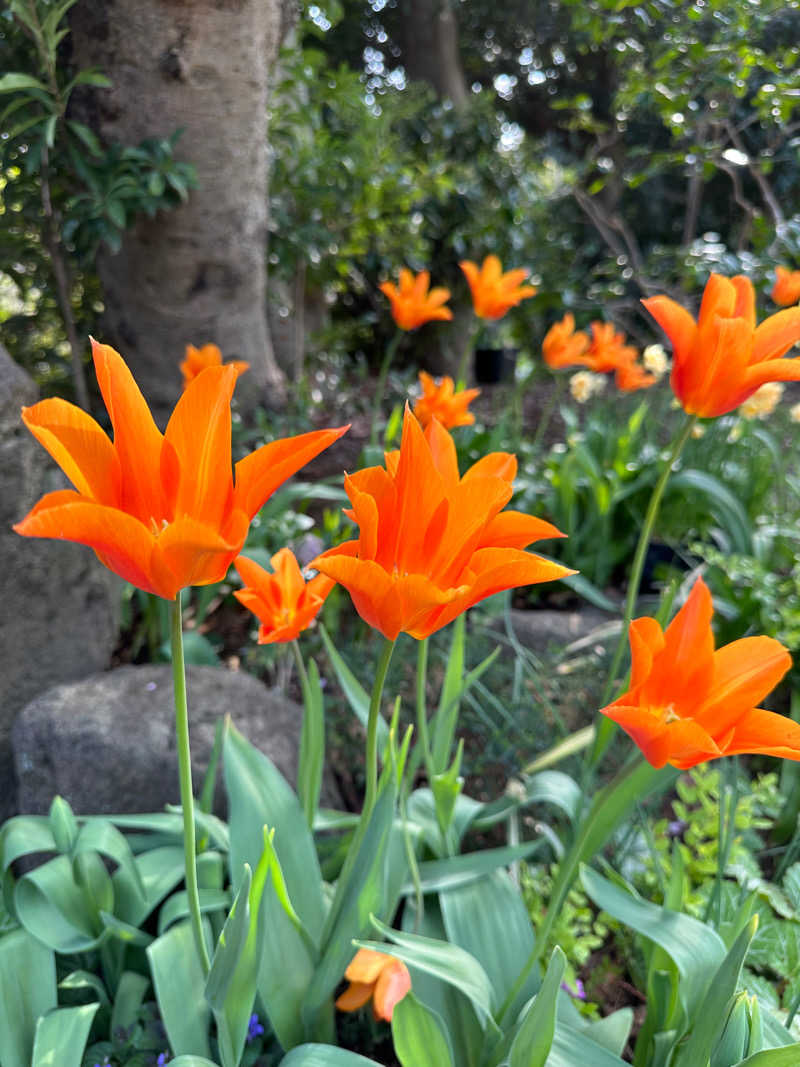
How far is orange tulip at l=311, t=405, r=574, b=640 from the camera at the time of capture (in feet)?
2.06

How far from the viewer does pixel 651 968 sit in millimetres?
1057

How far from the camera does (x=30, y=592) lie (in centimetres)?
172

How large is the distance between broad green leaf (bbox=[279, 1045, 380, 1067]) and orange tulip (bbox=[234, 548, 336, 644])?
1.50ft

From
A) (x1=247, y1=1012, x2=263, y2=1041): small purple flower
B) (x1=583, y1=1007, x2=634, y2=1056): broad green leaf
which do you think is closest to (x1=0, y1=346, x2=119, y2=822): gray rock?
(x1=247, y1=1012, x2=263, y2=1041): small purple flower

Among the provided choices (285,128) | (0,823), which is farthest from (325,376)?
(0,823)

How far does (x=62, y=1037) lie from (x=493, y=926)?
1.87 feet

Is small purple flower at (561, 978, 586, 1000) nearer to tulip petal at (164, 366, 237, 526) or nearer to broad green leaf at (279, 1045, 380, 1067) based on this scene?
broad green leaf at (279, 1045, 380, 1067)

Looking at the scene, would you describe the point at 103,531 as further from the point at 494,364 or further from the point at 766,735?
the point at 494,364

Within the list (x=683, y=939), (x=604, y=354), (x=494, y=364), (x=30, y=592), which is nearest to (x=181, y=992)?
(x=683, y=939)

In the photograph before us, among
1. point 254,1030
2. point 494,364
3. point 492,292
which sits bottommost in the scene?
point 494,364

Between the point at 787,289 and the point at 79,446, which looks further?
the point at 787,289

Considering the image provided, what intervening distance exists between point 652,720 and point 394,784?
324mm

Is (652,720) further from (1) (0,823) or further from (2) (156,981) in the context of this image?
(1) (0,823)

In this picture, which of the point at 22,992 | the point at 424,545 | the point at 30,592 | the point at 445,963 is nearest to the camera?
the point at 424,545
